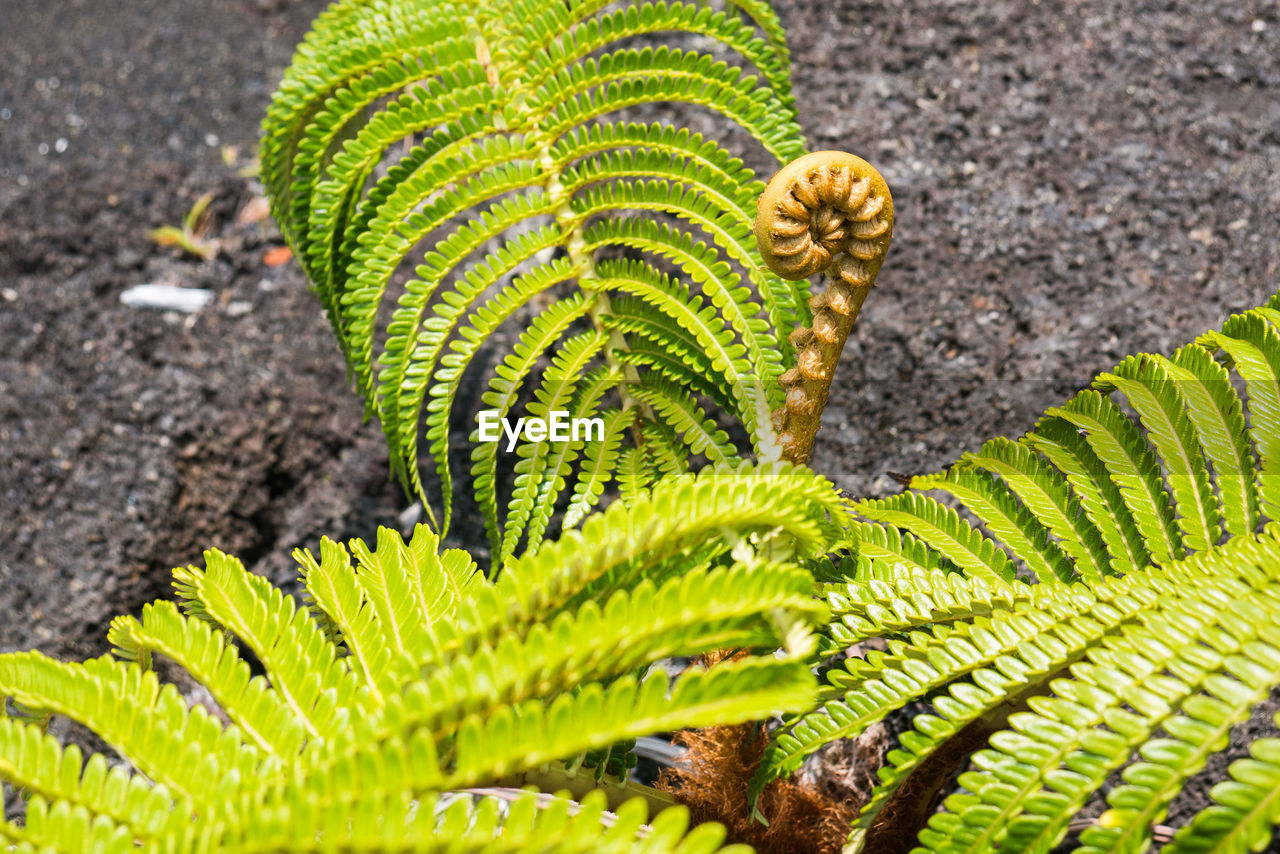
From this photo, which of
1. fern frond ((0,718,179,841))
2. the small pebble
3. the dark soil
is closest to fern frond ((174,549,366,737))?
fern frond ((0,718,179,841))

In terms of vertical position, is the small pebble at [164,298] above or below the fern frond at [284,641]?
above

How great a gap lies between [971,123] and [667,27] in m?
1.05

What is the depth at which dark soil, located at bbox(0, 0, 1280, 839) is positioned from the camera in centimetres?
191

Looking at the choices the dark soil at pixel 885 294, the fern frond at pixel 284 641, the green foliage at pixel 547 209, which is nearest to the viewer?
the fern frond at pixel 284 641

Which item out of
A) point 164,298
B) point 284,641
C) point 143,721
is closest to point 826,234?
point 284,641

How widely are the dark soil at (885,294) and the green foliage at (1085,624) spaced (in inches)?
20.2

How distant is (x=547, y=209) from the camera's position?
59.6 inches

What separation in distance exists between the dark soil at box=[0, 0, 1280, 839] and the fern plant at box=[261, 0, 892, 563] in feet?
2.00

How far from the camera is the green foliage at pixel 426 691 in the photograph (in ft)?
2.54

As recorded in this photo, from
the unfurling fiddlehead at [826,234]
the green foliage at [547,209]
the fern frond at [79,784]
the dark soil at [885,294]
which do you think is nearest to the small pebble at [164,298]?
the dark soil at [885,294]

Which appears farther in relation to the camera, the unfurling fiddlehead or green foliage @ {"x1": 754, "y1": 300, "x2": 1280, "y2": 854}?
the unfurling fiddlehead

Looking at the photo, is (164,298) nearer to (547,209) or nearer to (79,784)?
(547,209)

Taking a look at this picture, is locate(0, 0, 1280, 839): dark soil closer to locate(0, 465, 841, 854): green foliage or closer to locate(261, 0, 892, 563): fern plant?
locate(261, 0, 892, 563): fern plant

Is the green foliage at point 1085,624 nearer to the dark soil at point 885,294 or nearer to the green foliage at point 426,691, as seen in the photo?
the green foliage at point 426,691
